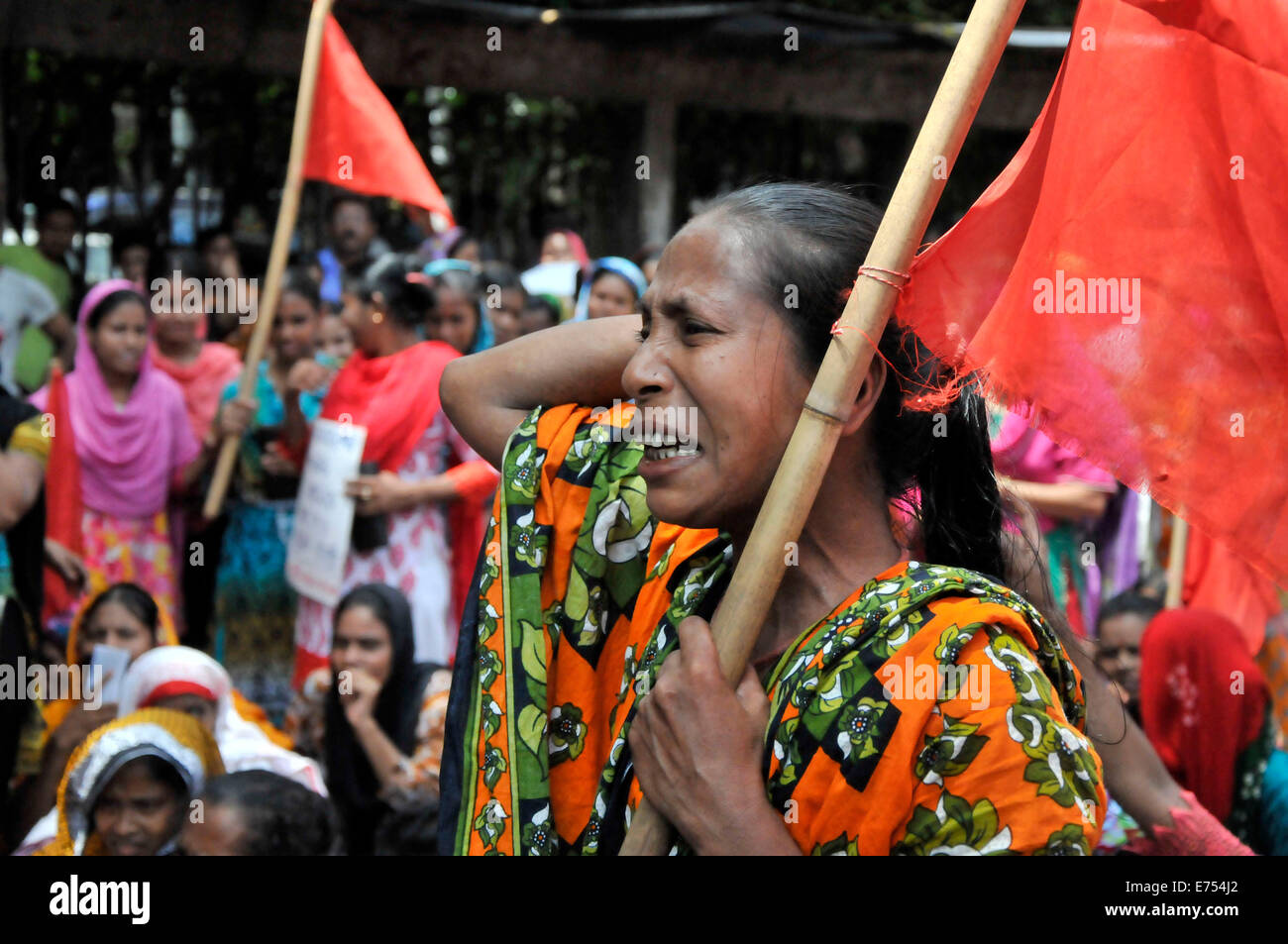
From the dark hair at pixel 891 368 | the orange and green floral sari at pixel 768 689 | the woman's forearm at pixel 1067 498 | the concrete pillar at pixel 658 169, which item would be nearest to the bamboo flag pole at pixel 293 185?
the woman's forearm at pixel 1067 498

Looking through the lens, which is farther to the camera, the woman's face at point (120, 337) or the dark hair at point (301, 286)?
the dark hair at point (301, 286)

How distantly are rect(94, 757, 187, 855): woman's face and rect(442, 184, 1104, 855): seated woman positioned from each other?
1630 mm

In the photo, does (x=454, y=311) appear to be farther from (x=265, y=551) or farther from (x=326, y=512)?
(x=265, y=551)

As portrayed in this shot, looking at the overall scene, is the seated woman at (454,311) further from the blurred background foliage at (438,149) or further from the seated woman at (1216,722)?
the blurred background foliage at (438,149)

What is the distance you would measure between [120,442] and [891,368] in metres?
4.28

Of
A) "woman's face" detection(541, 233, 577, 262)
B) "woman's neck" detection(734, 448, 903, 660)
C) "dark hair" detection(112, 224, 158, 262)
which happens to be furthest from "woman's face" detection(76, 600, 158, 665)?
"woman's face" detection(541, 233, 577, 262)

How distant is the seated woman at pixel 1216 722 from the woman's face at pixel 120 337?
3690 mm

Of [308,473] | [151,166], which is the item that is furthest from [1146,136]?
[151,166]

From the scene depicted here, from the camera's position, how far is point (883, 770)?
143cm

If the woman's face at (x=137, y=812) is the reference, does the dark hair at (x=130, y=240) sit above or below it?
above

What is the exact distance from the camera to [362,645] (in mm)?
4414

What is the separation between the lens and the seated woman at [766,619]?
4.70 feet

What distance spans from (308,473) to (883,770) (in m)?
3.98
